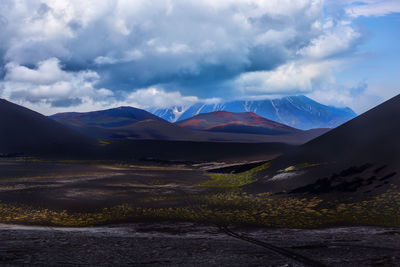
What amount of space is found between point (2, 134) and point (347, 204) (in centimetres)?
13486

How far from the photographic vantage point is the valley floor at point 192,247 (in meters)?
12.7

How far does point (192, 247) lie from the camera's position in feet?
50.3

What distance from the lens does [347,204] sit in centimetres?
2592

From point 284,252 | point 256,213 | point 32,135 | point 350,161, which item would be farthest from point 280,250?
point 32,135

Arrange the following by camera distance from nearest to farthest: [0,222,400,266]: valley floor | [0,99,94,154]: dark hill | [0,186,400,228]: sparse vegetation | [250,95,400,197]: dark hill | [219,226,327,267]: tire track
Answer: [219,226,327,267]: tire track → [0,222,400,266]: valley floor → [0,186,400,228]: sparse vegetation → [250,95,400,197]: dark hill → [0,99,94,154]: dark hill

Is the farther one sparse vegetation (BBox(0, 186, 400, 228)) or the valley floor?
sparse vegetation (BBox(0, 186, 400, 228))

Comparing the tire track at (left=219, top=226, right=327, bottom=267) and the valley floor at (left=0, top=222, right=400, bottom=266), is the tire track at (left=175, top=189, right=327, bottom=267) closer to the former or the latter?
the tire track at (left=219, top=226, right=327, bottom=267)

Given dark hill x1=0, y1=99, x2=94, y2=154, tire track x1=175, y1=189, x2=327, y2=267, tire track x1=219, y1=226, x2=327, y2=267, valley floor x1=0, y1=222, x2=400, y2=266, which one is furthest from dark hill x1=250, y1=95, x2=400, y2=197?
dark hill x1=0, y1=99, x2=94, y2=154

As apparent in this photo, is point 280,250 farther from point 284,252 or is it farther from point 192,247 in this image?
point 192,247

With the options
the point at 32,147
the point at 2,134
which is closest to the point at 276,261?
the point at 32,147

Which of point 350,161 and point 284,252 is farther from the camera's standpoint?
point 350,161

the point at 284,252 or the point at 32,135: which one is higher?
the point at 32,135

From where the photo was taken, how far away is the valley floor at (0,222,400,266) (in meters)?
12.7

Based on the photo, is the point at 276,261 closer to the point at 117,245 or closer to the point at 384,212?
the point at 117,245
